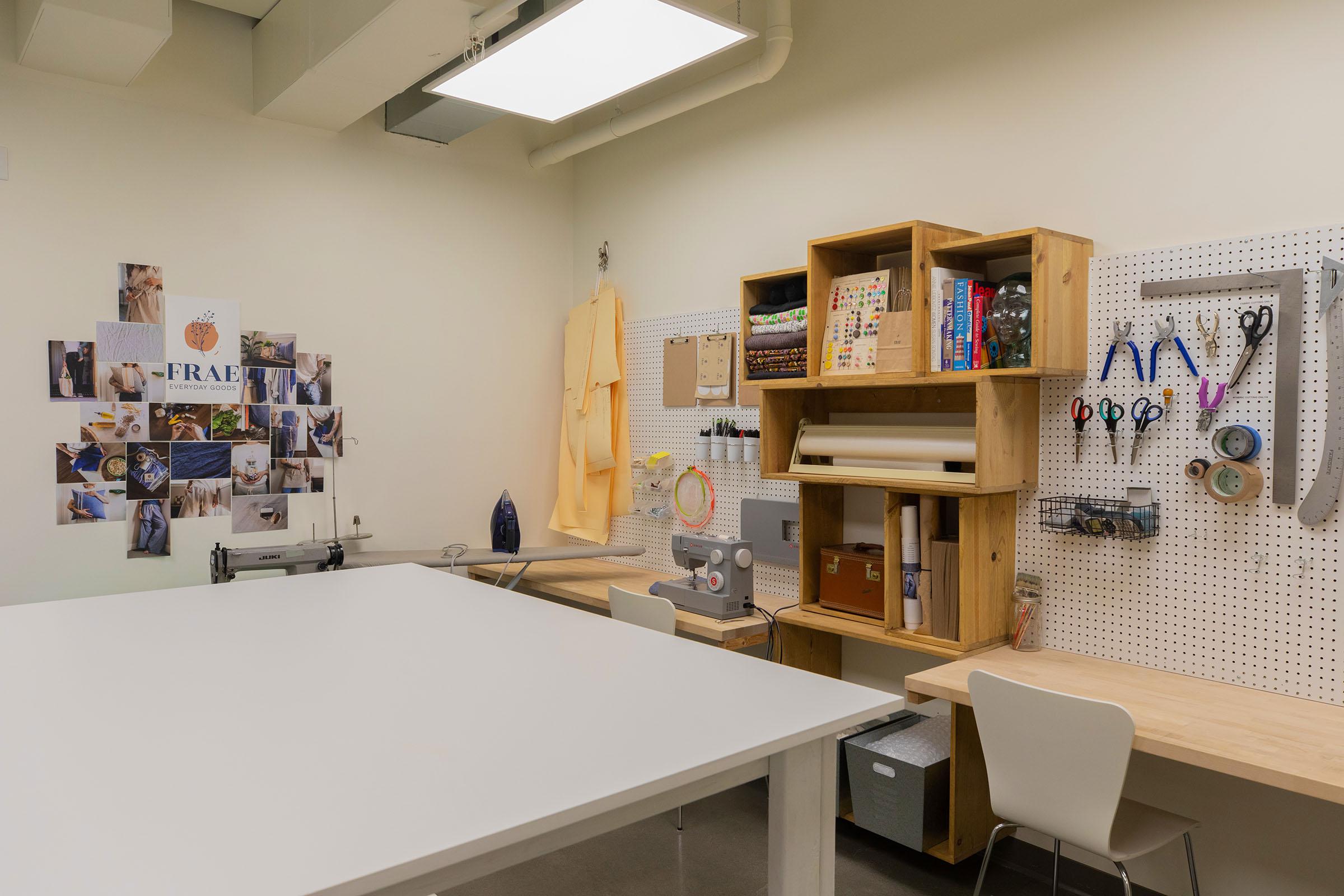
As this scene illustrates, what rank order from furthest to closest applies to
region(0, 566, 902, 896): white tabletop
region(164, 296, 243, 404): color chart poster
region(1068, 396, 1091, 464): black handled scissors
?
region(164, 296, 243, 404): color chart poster → region(1068, 396, 1091, 464): black handled scissors → region(0, 566, 902, 896): white tabletop

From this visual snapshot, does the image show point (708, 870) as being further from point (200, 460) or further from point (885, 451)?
point (200, 460)

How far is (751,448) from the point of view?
12.4 feet

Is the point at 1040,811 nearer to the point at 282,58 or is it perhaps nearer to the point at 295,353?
the point at 295,353

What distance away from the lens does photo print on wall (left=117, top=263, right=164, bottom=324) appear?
3516 millimetres

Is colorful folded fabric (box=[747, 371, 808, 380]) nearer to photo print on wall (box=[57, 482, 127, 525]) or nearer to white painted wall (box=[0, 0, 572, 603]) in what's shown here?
white painted wall (box=[0, 0, 572, 603])

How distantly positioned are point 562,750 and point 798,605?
6.94 feet

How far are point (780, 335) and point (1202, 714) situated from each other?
5.88 ft

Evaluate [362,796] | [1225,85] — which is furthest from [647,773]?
[1225,85]

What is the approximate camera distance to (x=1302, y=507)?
89.8 inches

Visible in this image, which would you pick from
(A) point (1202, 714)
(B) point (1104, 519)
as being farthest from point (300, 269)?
(A) point (1202, 714)

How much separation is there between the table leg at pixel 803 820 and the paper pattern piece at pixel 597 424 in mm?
2983

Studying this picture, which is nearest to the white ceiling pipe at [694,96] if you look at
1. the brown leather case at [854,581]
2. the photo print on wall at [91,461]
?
the brown leather case at [854,581]

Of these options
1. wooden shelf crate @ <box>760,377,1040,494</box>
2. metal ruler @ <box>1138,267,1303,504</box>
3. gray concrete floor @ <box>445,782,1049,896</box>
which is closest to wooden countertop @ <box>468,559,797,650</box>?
wooden shelf crate @ <box>760,377,1040,494</box>

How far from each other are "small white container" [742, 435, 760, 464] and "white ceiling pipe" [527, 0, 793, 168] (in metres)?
1.42
